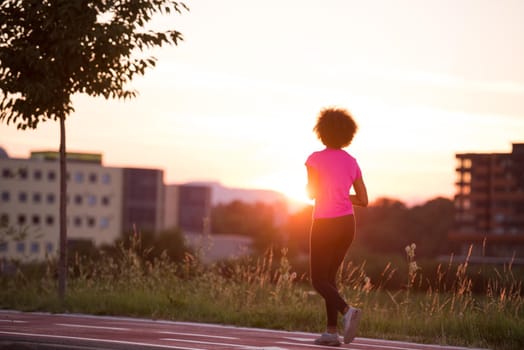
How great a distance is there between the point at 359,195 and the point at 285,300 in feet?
14.0

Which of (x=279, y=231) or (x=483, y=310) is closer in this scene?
(x=483, y=310)

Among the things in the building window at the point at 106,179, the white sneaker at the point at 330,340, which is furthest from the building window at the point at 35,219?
the white sneaker at the point at 330,340

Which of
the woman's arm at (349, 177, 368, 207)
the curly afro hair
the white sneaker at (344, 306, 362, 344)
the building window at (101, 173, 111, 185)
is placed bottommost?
the white sneaker at (344, 306, 362, 344)

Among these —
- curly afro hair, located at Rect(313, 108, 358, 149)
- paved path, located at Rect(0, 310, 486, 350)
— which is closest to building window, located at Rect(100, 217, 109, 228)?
paved path, located at Rect(0, 310, 486, 350)

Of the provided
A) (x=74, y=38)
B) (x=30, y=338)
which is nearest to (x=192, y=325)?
(x=30, y=338)

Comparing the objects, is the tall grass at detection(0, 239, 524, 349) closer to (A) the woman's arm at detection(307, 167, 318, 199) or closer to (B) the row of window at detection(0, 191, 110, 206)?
(A) the woman's arm at detection(307, 167, 318, 199)

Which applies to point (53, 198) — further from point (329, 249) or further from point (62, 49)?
point (329, 249)

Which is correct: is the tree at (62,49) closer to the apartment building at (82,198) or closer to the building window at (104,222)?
the apartment building at (82,198)

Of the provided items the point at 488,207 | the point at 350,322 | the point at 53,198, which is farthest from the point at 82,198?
the point at 350,322

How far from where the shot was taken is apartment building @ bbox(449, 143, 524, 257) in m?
148

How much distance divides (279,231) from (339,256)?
178840 mm

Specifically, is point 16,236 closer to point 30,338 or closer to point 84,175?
point 30,338

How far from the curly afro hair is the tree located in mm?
4967

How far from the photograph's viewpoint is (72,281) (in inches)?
588
